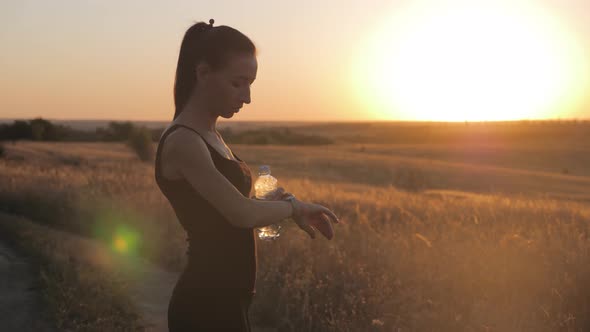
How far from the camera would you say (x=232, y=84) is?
198cm

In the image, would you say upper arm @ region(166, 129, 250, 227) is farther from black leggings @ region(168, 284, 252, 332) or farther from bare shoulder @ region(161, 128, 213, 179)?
black leggings @ region(168, 284, 252, 332)

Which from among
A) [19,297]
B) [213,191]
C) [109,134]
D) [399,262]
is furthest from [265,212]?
[109,134]

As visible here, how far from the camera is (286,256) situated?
626 centimetres

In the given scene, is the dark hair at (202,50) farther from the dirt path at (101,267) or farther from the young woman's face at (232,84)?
the dirt path at (101,267)

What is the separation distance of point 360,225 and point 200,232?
6024 mm

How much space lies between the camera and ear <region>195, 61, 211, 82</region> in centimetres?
197

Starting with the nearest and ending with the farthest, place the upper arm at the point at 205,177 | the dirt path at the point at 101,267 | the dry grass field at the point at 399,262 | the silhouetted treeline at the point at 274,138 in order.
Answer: the upper arm at the point at 205,177
the dry grass field at the point at 399,262
the dirt path at the point at 101,267
the silhouetted treeline at the point at 274,138

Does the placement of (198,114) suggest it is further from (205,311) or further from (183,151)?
(205,311)

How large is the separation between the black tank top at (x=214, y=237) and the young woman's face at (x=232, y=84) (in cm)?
17

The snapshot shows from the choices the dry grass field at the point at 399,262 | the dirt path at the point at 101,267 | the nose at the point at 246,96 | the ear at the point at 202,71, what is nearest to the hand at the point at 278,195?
the nose at the point at 246,96

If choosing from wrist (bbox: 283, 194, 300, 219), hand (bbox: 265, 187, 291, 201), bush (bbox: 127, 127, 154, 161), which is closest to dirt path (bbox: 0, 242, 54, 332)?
hand (bbox: 265, 187, 291, 201)

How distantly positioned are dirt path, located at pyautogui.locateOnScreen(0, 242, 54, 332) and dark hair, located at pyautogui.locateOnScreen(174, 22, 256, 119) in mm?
3612

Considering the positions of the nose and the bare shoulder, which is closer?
the bare shoulder

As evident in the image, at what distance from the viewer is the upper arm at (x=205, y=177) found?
1.81 m
